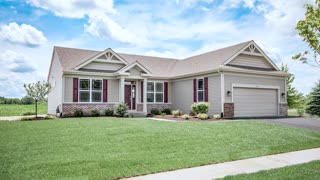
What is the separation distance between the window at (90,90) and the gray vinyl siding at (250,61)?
996cm

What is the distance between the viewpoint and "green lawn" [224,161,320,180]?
19.5ft

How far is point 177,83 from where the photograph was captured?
76.9 feet

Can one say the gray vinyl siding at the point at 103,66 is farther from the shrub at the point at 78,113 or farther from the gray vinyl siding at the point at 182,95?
the gray vinyl siding at the point at 182,95

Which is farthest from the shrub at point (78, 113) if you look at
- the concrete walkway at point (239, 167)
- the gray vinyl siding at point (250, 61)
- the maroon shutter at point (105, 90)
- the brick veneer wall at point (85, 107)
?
the concrete walkway at point (239, 167)

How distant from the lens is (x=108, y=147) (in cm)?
862

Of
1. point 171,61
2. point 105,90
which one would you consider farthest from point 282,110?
point 105,90

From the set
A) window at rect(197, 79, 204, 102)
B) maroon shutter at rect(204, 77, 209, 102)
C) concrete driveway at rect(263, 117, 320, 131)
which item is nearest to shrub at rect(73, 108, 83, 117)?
window at rect(197, 79, 204, 102)

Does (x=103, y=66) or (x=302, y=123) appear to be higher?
(x=103, y=66)

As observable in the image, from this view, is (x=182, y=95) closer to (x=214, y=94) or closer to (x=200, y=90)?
(x=200, y=90)

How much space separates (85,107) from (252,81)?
1233 cm

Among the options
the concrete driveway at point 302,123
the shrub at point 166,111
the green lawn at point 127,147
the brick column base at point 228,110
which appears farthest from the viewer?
the shrub at point 166,111

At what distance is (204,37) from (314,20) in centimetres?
1013

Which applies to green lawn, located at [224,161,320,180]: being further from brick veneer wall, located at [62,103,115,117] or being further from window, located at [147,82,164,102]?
→ window, located at [147,82,164,102]

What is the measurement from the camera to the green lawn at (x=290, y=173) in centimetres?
595
